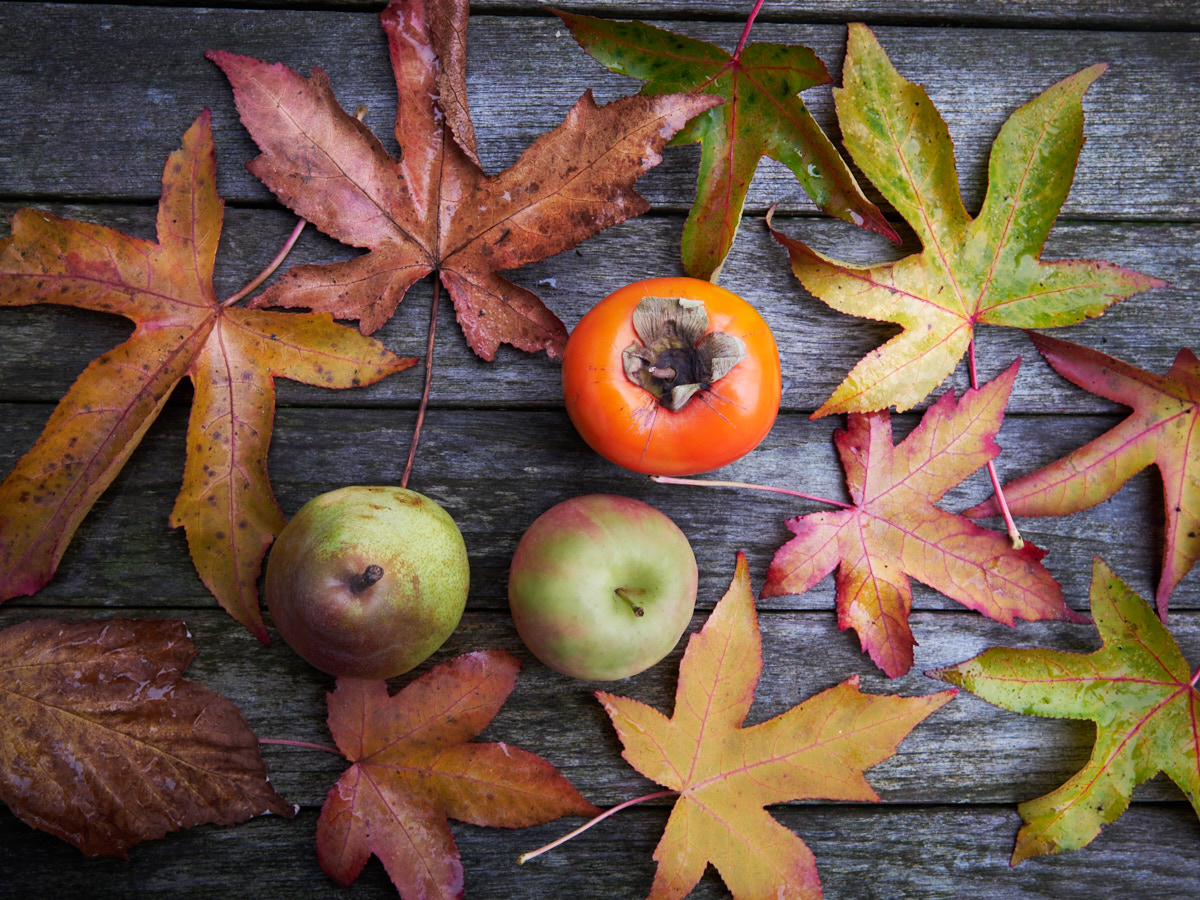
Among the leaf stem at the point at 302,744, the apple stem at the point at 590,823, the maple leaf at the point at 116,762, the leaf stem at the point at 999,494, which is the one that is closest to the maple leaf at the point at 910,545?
the leaf stem at the point at 999,494

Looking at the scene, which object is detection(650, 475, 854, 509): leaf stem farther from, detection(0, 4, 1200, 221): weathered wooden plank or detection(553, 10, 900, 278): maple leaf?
detection(0, 4, 1200, 221): weathered wooden plank

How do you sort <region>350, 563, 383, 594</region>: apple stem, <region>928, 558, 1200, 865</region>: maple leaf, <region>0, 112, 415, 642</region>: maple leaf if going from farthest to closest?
<region>928, 558, 1200, 865</region>: maple leaf → <region>0, 112, 415, 642</region>: maple leaf → <region>350, 563, 383, 594</region>: apple stem

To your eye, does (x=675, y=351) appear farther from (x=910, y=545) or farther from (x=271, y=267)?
(x=271, y=267)

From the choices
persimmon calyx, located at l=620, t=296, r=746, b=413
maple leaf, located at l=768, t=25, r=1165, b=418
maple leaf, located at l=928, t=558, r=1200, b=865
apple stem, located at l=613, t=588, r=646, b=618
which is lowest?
maple leaf, located at l=928, t=558, r=1200, b=865

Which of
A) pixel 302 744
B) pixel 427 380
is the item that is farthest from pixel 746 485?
pixel 302 744

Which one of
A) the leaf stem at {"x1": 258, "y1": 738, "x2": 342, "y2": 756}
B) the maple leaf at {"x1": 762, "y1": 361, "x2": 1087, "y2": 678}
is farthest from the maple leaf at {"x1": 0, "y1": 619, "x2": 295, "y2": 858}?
the maple leaf at {"x1": 762, "y1": 361, "x2": 1087, "y2": 678}

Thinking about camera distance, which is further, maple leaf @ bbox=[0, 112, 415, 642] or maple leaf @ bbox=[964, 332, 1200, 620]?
maple leaf @ bbox=[964, 332, 1200, 620]

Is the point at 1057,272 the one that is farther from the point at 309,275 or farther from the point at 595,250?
the point at 309,275

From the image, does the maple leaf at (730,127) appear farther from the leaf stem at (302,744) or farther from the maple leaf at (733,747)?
the leaf stem at (302,744)
